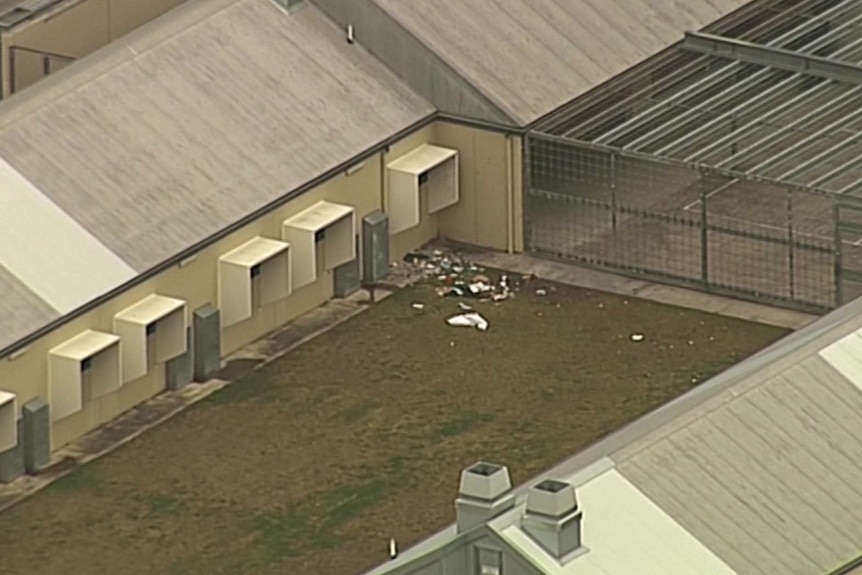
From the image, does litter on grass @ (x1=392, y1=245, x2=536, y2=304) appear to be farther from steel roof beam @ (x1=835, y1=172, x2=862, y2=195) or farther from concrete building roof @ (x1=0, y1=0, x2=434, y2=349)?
steel roof beam @ (x1=835, y1=172, x2=862, y2=195)

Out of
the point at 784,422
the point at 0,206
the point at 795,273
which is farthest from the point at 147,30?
the point at 784,422

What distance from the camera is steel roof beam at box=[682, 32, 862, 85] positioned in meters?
63.7

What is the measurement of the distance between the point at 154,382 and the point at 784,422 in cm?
1210

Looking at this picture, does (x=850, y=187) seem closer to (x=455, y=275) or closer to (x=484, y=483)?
(x=455, y=275)

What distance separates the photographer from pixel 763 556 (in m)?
47.3

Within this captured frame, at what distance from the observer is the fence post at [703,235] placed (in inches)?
2425

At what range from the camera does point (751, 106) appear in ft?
210

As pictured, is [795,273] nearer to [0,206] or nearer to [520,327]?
[520,327]

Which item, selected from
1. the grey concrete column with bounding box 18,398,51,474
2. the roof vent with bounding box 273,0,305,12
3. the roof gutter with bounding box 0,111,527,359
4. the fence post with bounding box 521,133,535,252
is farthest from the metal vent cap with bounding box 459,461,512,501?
the roof vent with bounding box 273,0,305,12

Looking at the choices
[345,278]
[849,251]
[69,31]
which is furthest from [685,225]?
[69,31]

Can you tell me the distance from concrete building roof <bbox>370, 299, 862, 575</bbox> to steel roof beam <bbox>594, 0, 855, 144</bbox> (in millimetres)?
11885

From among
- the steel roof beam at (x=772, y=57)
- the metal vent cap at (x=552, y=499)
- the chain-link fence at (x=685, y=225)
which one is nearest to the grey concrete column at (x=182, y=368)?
the chain-link fence at (x=685, y=225)

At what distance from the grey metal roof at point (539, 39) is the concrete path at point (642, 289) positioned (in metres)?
2.41

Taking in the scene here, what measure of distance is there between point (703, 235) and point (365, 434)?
7798 mm
